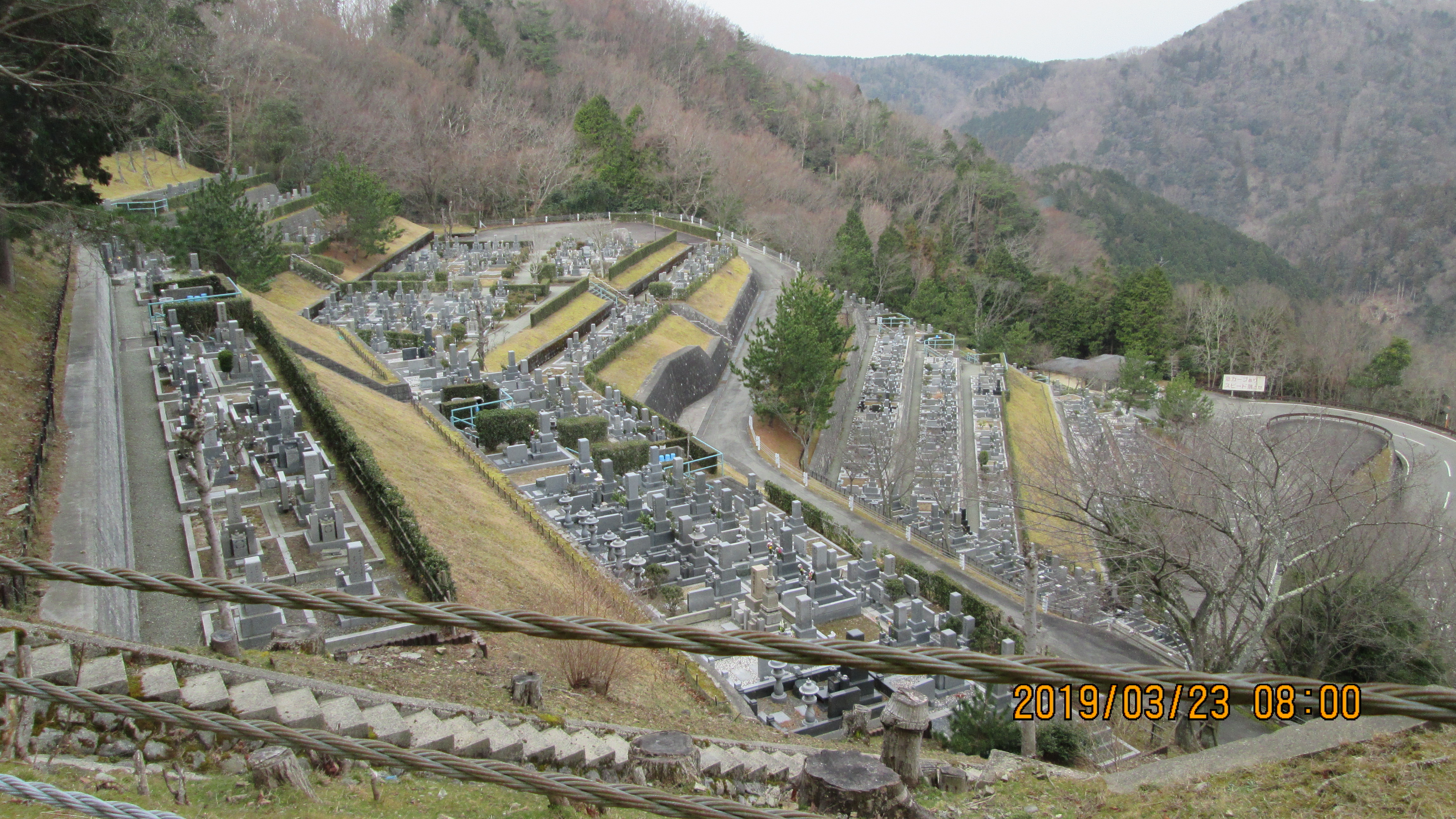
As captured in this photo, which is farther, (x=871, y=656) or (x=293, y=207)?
(x=293, y=207)

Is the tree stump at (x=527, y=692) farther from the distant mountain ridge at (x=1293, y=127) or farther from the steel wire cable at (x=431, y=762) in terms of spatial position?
the distant mountain ridge at (x=1293, y=127)

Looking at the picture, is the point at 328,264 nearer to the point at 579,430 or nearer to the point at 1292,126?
the point at 579,430

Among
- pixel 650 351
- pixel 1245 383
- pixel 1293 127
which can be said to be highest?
pixel 1293 127

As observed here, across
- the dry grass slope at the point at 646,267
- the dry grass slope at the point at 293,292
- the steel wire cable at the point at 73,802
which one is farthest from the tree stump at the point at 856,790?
the dry grass slope at the point at 646,267

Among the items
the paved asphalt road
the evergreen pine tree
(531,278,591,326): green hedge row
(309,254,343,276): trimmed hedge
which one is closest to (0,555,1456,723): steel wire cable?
the paved asphalt road

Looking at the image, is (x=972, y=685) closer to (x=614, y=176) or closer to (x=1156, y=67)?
(x=614, y=176)

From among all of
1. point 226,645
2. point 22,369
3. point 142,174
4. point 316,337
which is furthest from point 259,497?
point 142,174
